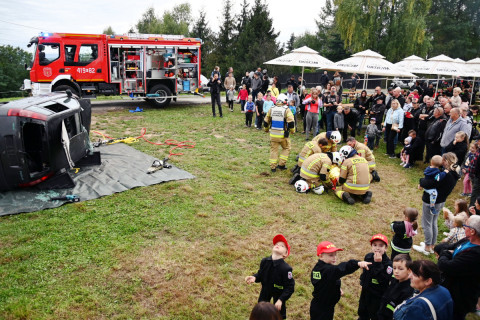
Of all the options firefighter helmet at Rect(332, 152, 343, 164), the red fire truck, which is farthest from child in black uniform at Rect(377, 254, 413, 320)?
the red fire truck

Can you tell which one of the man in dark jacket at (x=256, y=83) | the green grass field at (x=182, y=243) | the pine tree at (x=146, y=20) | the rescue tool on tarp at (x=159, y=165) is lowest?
the green grass field at (x=182, y=243)

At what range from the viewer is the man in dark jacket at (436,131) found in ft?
31.9

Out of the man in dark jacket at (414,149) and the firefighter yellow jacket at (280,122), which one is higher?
the firefighter yellow jacket at (280,122)

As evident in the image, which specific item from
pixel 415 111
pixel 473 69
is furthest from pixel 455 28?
pixel 415 111

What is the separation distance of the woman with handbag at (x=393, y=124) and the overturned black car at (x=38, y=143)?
8983mm

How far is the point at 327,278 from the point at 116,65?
51.0 ft

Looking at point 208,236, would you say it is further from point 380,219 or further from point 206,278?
point 380,219

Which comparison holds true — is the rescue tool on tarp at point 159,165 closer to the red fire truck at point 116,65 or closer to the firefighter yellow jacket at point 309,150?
the firefighter yellow jacket at point 309,150

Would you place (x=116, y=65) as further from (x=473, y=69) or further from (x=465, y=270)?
(x=473, y=69)

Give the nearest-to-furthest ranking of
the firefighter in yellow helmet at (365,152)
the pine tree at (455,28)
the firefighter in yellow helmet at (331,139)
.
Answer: the firefighter in yellow helmet at (365,152)
the firefighter in yellow helmet at (331,139)
the pine tree at (455,28)

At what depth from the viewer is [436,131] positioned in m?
9.80

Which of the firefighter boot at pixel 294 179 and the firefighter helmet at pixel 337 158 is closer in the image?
the firefighter helmet at pixel 337 158

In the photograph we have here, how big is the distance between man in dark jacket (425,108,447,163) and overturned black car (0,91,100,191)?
361 inches

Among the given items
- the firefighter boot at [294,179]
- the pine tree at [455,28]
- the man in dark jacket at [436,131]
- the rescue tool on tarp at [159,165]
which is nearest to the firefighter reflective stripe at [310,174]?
the firefighter boot at [294,179]
